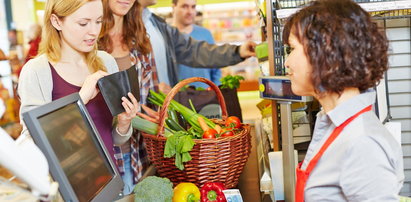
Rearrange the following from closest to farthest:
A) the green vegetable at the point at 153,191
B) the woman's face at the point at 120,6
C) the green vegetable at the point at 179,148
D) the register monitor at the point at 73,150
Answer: the register monitor at the point at 73,150 < the green vegetable at the point at 153,191 < the green vegetable at the point at 179,148 < the woman's face at the point at 120,6

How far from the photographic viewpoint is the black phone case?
1885 mm

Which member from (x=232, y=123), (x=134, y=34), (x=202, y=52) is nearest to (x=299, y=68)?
(x=232, y=123)

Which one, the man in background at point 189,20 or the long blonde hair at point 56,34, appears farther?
the man in background at point 189,20

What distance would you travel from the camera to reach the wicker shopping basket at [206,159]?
6.96 ft

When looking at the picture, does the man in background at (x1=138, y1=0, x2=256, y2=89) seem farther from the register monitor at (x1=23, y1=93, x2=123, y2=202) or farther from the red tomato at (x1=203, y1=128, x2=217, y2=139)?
the register monitor at (x1=23, y1=93, x2=123, y2=202)

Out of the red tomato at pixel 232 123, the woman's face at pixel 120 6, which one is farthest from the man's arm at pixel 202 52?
the red tomato at pixel 232 123

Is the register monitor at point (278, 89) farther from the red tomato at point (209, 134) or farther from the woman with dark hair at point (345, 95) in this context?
the woman with dark hair at point (345, 95)

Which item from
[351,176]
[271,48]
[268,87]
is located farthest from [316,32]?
[271,48]

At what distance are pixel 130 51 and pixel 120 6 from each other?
0.28 m

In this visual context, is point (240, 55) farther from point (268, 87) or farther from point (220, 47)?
point (268, 87)

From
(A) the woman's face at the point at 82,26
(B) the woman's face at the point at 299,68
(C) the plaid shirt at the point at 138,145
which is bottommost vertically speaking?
(C) the plaid shirt at the point at 138,145

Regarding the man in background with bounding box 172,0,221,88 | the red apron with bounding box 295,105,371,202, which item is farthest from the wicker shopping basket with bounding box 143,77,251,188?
the man in background with bounding box 172,0,221,88

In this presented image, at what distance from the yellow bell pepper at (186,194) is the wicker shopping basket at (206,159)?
0.18 meters

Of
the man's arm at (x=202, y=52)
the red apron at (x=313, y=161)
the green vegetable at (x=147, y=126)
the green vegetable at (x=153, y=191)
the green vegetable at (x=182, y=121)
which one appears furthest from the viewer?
the man's arm at (x=202, y=52)
